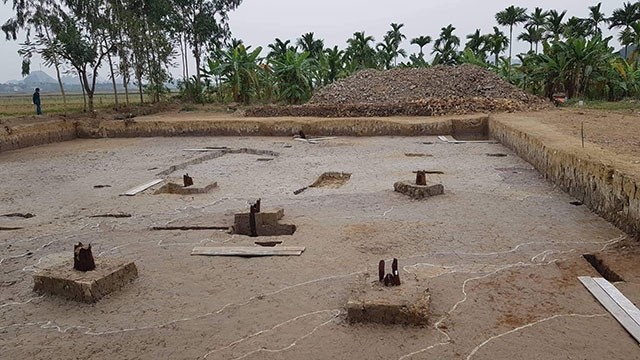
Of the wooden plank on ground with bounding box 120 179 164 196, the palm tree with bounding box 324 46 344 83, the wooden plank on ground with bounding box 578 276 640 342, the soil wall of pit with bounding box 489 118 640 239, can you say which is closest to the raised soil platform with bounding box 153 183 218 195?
the wooden plank on ground with bounding box 120 179 164 196

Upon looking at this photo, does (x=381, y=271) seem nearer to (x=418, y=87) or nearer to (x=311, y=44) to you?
(x=418, y=87)

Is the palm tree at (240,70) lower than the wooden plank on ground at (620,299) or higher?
higher

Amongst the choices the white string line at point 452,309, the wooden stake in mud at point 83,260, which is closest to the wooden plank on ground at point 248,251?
the wooden stake in mud at point 83,260

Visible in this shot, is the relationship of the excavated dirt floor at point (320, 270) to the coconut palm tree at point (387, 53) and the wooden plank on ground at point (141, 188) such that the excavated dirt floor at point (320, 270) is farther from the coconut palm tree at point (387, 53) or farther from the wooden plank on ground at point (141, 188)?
the coconut palm tree at point (387, 53)

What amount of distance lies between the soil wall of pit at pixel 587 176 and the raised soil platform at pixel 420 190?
1.73 m

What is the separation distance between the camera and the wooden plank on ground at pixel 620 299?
3.53 m

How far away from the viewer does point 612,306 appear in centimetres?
368

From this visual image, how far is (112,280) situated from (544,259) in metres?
3.77

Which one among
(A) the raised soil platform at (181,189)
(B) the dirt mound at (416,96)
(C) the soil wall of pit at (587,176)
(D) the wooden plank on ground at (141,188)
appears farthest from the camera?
(B) the dirt mound at (416,96)

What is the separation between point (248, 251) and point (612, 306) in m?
3.13

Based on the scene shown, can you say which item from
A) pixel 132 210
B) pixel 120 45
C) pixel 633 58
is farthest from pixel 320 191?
pixel 633 58

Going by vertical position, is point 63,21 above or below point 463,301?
above

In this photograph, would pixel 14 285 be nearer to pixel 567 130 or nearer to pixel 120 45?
pixel 567 130

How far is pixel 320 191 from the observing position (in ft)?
26.0
